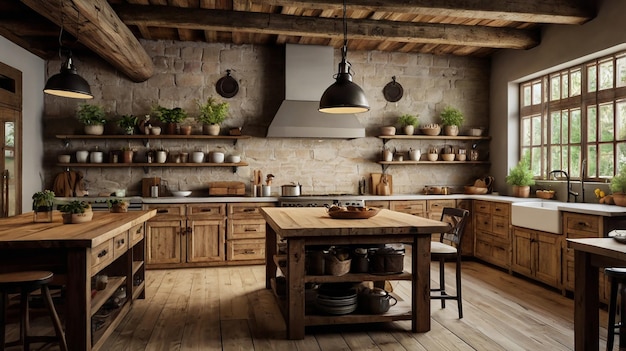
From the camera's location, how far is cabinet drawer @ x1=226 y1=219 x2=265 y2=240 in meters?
6.13

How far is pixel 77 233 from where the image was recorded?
293 centimetres

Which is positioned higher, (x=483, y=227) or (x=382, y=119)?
(x=382, y=119)

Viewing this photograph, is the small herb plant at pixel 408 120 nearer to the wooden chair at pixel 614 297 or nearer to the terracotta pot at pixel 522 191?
→ the terracotta pot at pixel 522 191

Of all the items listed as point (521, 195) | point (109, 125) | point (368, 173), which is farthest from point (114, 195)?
point (521, 195)

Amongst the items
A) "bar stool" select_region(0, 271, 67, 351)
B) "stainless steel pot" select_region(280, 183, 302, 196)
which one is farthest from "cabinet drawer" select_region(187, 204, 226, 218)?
"bar stool" select_region(0, 271, 67, 351)

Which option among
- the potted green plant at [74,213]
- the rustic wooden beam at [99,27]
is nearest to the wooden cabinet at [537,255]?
the potted green plant at [74,213]

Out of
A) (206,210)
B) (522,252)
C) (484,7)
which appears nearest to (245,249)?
(206,210)

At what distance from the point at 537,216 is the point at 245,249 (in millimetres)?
3527

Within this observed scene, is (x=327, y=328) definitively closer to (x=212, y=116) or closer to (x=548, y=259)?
(x=548, y=259)

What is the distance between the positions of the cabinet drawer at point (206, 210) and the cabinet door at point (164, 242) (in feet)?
0.64

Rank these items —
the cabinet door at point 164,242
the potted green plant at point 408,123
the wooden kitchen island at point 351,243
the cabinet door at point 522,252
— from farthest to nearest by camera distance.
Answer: the potted green plant at point 408,123, the cabinet door at point 164,242, the cabinet door at point 522,252, the wooden kitchen island at point 351,243

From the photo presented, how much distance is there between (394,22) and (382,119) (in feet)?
5.60

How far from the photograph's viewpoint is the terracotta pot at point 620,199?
15.6 feet

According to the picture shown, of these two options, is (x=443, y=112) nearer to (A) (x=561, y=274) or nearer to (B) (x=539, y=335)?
(A) (x=561, y=274)
